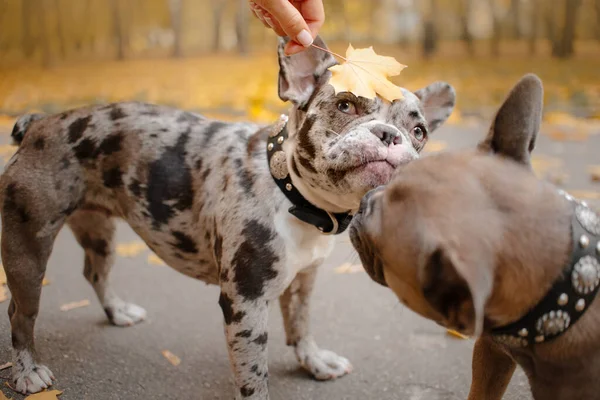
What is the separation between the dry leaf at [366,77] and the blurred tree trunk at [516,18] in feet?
25.3

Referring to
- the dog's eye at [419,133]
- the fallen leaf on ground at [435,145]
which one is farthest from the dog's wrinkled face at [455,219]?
the fallen leaf on ground at [435,145]

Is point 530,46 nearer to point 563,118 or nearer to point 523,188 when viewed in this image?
point 563,118

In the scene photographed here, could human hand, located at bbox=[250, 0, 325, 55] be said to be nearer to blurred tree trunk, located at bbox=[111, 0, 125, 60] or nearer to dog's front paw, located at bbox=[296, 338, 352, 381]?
dog's front paw, located at bbox=[296, 338, 352, 381]

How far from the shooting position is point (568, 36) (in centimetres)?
958

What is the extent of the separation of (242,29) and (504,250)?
27.5 feet

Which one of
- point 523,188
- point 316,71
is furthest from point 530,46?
point 523,188

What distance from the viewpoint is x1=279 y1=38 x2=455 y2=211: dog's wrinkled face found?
245 cm

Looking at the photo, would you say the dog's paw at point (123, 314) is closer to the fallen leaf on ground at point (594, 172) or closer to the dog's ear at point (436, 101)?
the dog's ear at point (436, 101)

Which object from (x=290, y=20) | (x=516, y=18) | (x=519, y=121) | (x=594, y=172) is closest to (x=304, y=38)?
(x=290, y=20)

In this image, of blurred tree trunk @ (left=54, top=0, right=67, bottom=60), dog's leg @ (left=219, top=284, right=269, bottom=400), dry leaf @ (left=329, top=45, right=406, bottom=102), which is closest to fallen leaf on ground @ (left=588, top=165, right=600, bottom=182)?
dry leaf @ (left=329, top=45, right=406, bottom=102)

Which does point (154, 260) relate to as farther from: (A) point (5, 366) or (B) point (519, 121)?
(B) point (519, 121)

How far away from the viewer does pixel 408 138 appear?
2656 millimetres

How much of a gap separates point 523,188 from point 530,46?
8564 millimetres

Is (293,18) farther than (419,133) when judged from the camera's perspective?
No
